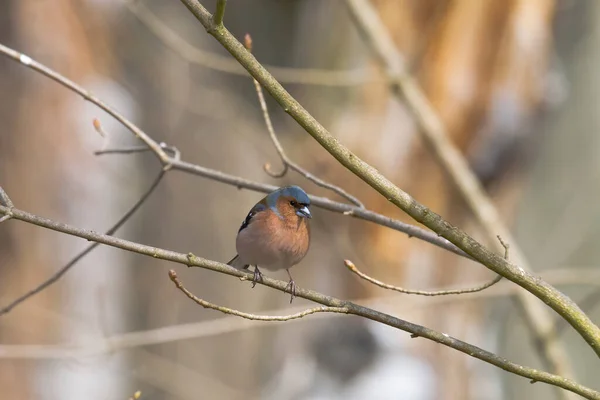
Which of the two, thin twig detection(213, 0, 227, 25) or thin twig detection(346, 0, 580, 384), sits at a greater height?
thin twig detection(346, 0, 580, 384)

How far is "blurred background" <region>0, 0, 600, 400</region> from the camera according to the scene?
5.02 m

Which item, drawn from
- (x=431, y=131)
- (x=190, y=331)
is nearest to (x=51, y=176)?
(x=190, y=331)

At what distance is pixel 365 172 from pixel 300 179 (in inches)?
136

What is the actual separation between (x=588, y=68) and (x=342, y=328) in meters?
2.52

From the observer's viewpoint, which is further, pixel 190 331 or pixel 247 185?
pixel 190 331

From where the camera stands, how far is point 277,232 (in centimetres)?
268

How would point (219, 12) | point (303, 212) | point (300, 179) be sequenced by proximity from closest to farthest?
A: point (219, 12) → point (303, 212) → point (300, 179)

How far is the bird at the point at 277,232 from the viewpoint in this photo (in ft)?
8.77

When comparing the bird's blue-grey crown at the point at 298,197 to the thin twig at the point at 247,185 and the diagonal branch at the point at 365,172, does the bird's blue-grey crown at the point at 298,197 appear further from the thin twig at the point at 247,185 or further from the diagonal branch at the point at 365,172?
the diagonal branch at the point at 365,172

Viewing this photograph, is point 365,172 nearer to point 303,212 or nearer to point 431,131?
point 303,212

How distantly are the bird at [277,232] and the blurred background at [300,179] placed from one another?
1655mm

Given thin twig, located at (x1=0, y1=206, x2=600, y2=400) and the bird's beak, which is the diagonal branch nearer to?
thin twig, located at (x1=0, y1=206, x2=600, y2=400)

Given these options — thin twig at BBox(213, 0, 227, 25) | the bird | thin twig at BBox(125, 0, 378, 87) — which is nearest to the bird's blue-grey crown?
the bird

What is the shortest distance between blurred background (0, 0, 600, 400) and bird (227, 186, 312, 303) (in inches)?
65.1
